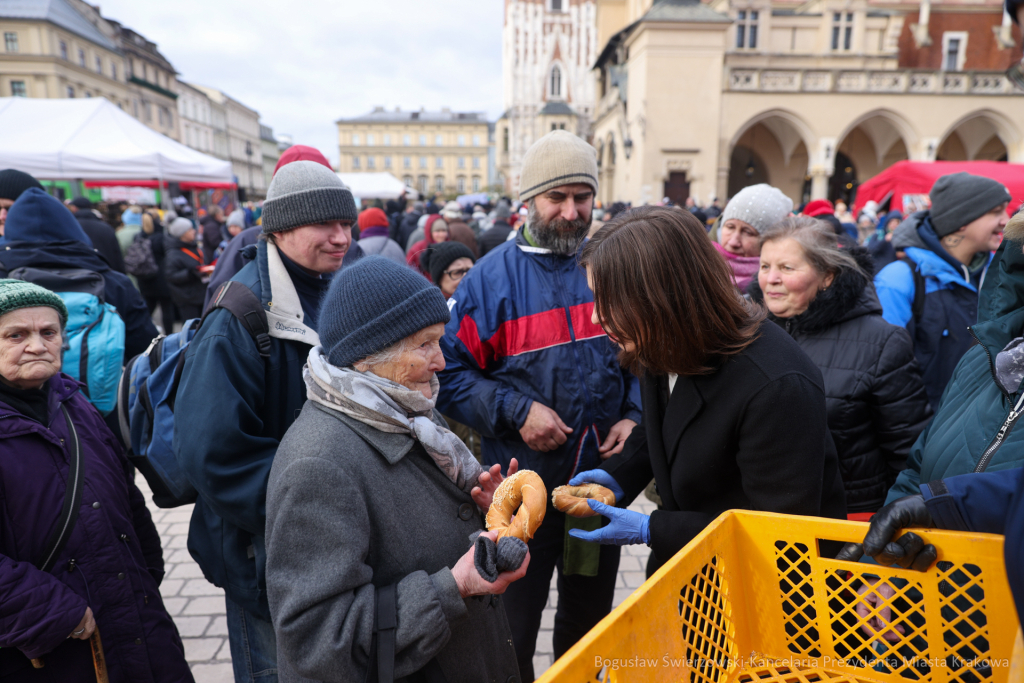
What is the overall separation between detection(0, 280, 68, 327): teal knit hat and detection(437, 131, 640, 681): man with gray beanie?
147cm

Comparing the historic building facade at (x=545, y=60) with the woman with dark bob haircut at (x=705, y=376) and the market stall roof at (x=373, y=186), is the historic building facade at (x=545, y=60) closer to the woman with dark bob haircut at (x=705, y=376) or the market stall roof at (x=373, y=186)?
the market stall roof at (x=373, y=186)

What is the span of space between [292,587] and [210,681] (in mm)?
2189

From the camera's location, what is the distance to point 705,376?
66.3 inches

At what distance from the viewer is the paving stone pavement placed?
307 cm

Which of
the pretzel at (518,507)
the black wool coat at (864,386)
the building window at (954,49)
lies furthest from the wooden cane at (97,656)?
the building window at (954,49)

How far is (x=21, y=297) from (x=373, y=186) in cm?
1844

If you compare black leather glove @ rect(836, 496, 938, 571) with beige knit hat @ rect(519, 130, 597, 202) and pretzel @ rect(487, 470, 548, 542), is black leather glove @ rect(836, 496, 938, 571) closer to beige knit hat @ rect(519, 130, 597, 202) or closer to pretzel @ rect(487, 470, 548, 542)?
pretzel @ rect(487, 470, 548, 542)

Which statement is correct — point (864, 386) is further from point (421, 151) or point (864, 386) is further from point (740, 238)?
point (421, 151)

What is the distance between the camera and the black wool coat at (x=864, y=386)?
7.84ft

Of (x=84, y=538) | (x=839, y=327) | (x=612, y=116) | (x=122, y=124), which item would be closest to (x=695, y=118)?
(x=612, y=116)

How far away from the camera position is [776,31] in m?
32.4

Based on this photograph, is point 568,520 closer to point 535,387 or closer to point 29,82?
point 535,387

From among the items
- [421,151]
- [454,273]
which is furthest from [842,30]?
[421,151]

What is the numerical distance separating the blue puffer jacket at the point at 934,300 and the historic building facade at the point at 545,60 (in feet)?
200
